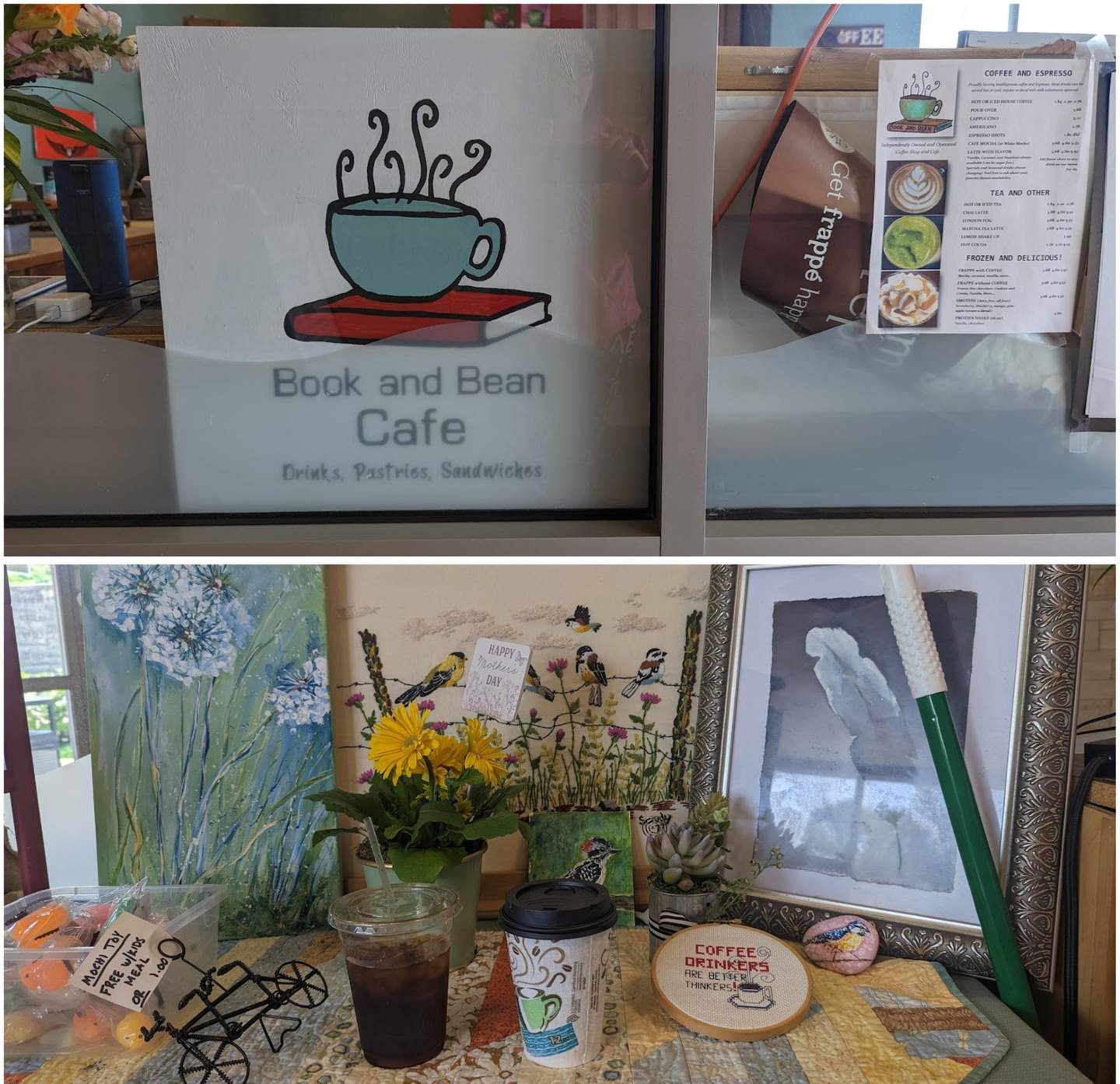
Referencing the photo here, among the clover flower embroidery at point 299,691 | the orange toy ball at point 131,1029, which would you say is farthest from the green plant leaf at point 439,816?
the orange toy ball at point 131,1029

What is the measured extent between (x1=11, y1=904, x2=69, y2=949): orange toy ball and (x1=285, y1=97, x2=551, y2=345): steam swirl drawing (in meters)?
0.70

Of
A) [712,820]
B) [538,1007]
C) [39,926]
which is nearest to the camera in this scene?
[538,1007]

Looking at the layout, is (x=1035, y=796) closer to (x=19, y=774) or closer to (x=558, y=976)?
(x=558, y=976)

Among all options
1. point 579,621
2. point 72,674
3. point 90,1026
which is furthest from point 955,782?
point 72,674

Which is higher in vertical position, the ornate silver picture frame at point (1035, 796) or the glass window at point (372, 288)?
the glass window at point (372, 288)

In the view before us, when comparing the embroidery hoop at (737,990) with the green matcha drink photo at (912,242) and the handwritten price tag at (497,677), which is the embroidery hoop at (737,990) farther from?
the green matcha drink photo at (912,242)

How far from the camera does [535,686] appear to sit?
1.21 meters

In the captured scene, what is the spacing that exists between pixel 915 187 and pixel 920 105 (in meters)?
0.06

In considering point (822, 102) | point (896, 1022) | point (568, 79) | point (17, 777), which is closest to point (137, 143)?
point (568, 79)

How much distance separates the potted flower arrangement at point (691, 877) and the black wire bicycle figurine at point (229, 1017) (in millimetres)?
372

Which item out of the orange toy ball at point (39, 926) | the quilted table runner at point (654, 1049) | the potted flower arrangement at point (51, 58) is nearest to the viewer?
the potted flower arrangement at point (51, 58)

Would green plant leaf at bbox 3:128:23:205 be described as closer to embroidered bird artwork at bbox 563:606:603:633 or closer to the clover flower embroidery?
the clover flower embroidery

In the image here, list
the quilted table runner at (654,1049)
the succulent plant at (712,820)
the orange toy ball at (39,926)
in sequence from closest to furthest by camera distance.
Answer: the quilted table runner at (654,1049), the orange toy ball at (39,926), the succulent plant at (712,820)

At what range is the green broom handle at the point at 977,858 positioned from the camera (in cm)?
103
